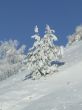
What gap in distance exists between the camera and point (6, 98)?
33.0 m

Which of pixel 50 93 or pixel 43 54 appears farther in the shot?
pixel 43 54

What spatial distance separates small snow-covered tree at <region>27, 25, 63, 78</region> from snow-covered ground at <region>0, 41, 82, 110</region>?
2.95ft

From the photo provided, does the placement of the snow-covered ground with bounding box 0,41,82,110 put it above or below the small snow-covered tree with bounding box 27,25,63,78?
below

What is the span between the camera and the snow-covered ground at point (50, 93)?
28.8m

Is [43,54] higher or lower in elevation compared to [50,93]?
higher

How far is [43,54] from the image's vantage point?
131 feet

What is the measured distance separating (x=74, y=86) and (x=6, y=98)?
4.59 meters

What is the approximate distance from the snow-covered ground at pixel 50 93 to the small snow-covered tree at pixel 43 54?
2.95ft

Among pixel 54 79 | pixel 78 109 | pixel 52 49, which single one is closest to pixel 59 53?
pixel 52 49

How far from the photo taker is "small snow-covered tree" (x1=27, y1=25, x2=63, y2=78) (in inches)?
1555

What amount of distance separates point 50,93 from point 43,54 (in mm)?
8051

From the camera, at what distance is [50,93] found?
32.3m

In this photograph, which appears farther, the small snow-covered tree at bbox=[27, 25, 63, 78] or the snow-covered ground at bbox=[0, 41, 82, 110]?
the small snow-covered tree at bbox=[27, 25, 63, 78]

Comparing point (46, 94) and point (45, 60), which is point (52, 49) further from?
point (46, 94)
